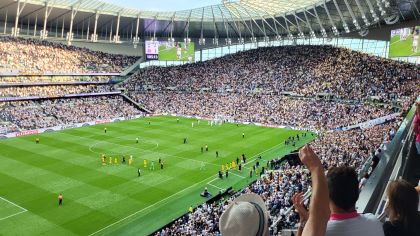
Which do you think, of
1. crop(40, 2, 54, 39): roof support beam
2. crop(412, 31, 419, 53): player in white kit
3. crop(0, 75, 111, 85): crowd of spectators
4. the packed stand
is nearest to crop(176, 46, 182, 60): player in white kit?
crop(0, 75, 111, 85): crowd of spectators

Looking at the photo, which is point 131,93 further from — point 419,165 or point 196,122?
point 419,165

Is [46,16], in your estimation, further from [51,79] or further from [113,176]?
[113,176]

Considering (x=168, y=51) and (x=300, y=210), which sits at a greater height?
(x=168, y=51)

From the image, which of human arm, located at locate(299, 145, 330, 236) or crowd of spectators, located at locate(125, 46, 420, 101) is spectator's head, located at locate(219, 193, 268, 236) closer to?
human arm, located at locate(299, 145, 330, 236)

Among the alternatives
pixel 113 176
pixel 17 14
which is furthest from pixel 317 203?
pixel 17 14

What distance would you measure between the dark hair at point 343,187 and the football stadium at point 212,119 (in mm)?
12

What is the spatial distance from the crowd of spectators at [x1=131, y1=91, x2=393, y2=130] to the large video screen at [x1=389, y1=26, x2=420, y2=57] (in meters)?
7.51

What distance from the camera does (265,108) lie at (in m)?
61.8

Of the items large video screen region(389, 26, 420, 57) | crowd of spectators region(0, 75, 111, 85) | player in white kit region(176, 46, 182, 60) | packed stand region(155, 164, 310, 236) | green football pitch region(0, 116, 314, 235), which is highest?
large video screen region(389, 26, 420, 57)

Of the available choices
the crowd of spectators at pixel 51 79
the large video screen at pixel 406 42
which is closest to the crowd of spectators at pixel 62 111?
the crowd of spectators at pixel 51 79

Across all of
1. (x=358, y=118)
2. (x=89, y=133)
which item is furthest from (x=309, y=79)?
(x=89, y=133)

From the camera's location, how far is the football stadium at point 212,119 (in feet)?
28.1

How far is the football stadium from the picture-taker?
857 cm

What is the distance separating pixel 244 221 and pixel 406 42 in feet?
166
